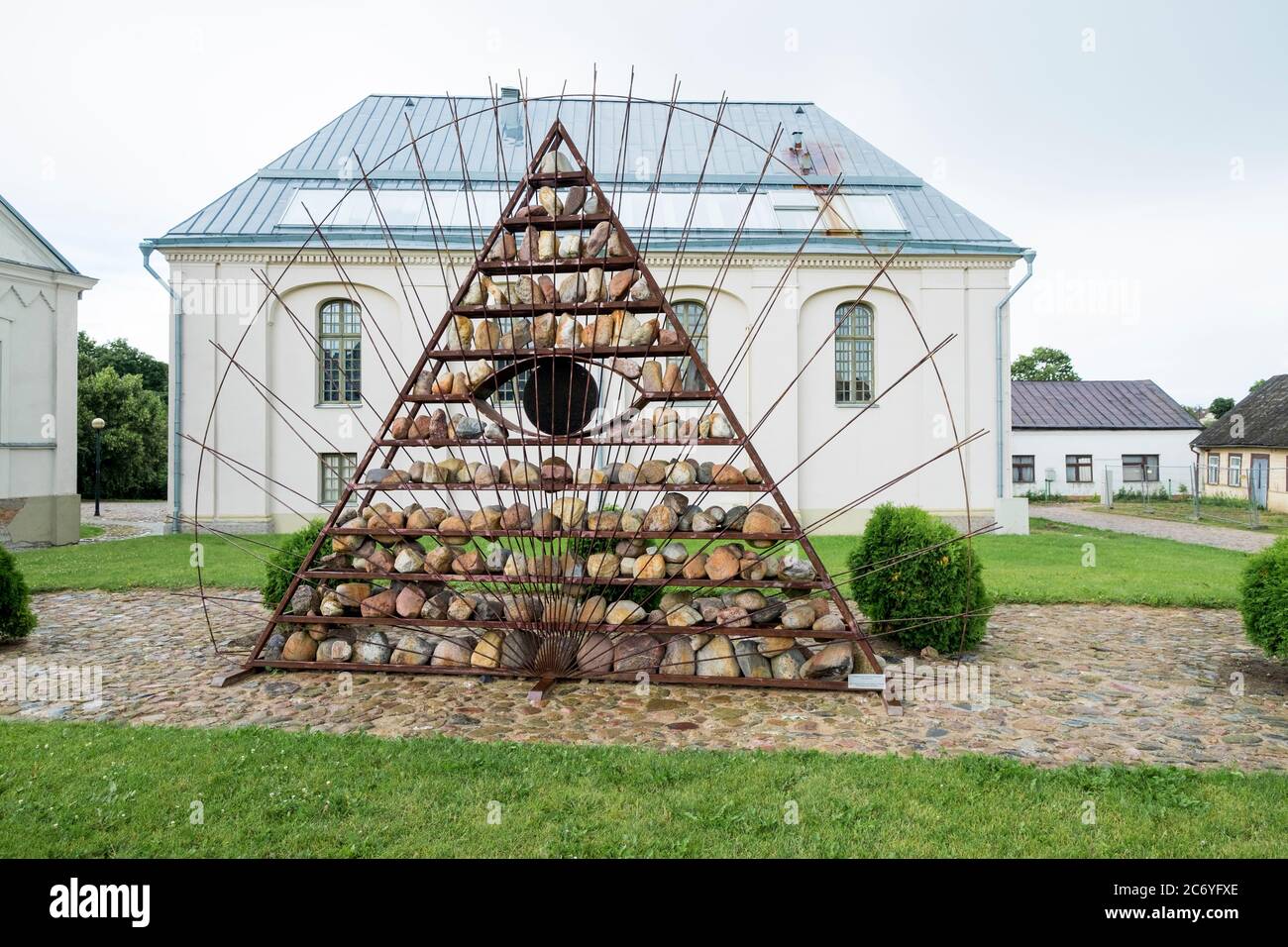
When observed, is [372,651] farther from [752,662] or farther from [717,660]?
[752,662]

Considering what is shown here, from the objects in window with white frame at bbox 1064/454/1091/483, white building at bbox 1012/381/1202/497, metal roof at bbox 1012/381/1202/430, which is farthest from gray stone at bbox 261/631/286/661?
window with white frame at bbox 1064/454/1091/483

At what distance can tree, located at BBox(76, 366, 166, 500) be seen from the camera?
3234 centimetres

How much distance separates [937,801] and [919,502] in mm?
14269

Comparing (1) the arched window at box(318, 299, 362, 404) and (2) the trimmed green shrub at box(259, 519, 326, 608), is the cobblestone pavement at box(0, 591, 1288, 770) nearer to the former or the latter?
(2) the trimmed green shrub at box(259, 519, 326, 608)

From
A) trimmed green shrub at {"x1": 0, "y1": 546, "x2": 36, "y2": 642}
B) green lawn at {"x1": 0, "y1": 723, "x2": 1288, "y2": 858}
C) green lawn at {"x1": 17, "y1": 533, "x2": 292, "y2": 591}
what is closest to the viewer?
green lawn at {"x1": 0, "y1": 723, "x2": 1288, "y2": 858}

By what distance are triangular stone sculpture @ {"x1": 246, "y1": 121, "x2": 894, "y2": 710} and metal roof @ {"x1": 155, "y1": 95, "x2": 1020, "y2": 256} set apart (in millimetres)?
10879

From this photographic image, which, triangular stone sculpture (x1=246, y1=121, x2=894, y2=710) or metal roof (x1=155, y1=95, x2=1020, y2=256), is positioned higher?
metal roof (x1=155, y1=95, x2=1020, y2=256)

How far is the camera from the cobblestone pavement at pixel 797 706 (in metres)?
4.52

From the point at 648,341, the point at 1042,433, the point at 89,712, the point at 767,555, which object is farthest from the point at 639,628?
the point at 1042,433

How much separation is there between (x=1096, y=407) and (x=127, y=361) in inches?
2106

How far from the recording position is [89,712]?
16.4 ft

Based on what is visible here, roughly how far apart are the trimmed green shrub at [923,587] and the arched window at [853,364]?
10.9 meters

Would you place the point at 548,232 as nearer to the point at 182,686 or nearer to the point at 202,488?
the point at 182,686

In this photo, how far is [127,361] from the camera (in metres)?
41.9
